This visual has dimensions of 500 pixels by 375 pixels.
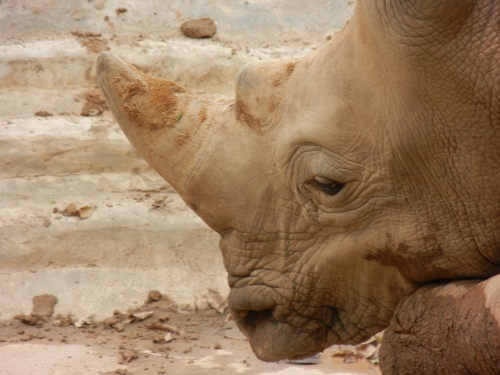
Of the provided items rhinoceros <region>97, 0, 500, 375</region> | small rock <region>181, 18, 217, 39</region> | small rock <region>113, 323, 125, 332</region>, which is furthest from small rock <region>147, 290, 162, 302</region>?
rhinoceros <region>97, 0, 500, 375</region>

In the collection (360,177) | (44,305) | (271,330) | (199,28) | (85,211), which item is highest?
(199,28)

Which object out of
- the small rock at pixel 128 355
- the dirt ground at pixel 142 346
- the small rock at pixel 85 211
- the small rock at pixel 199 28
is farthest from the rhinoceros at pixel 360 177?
the small rock at pixel 199 28

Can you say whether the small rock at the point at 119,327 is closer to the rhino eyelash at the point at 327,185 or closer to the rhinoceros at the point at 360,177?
the rhinoceros at the point at 360,177

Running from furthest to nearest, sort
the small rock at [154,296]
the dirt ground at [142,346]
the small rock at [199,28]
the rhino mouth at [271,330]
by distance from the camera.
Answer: the small rock at [199,28], the small rock at [154,296], the dirt ground at [142,346], the rhino mouth at [271,330]

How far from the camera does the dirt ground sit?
457 cm

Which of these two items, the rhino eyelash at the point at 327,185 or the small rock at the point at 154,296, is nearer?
the rhino eyelash at the point at 327,185

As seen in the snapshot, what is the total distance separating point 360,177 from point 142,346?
250 centimetres

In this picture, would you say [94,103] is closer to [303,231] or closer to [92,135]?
[92,135]

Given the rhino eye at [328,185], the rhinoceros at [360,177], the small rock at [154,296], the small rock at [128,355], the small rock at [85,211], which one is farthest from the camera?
the small rock at [85,211]

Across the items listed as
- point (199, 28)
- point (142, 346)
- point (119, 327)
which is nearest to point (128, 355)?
point (142, 346)

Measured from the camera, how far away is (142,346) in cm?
491

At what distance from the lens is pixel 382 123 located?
2.65m

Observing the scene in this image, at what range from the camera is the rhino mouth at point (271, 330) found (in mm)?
3020

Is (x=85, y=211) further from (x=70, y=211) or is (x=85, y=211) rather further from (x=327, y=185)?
(x=327, y=185)
